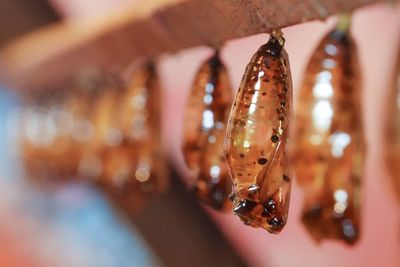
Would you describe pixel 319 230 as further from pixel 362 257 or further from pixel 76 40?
pixel 76 40

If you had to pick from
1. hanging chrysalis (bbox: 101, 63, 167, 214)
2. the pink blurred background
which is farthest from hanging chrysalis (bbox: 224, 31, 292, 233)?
the pink blurred background

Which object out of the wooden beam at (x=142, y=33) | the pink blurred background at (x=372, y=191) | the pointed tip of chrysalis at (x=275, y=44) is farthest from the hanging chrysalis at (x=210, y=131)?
the pink blurred background at (x=372, y=191)

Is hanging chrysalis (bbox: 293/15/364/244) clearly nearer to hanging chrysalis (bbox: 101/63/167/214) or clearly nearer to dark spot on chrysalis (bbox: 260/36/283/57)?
dark spot on chrysalis (bbox: 260/36/283/57)

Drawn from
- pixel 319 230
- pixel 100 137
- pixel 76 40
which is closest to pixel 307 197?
pixel 319 230

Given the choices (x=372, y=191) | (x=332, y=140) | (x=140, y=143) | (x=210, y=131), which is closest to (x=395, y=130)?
(x=332, y=140)

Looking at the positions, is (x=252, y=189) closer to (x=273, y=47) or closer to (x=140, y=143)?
(x=273, y=47)
